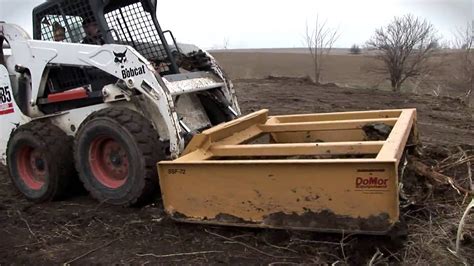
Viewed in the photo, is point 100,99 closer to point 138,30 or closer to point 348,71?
Answer: point 138,30

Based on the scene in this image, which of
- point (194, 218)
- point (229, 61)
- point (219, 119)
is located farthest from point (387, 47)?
point (194, 218)

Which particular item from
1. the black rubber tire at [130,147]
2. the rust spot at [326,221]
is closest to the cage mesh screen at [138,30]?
the black rubber tire at [130,147]

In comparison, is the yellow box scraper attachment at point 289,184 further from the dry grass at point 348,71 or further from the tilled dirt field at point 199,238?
the dry grass at point 348,71

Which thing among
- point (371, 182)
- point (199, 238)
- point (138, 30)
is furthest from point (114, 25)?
point (371, 182)

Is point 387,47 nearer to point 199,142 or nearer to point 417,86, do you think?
point 417,86

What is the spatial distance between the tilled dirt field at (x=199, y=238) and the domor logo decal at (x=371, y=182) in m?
Result: 0.39

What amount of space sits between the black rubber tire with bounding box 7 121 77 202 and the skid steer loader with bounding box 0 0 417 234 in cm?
1

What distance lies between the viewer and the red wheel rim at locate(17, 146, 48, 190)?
5723mm

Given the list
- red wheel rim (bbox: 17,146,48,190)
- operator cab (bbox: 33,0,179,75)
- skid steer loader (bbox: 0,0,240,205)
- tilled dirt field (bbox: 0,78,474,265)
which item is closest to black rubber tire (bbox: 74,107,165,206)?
skid steer loader (bbox: 0,0,240,205)

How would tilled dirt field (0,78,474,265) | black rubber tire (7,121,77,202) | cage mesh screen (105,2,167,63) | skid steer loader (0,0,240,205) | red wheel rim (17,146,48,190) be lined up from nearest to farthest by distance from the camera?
tilled dirt field (0,78,474,265), skid steer loader (0,0,240,205), black rubber tire (7,121,77,202), red wheel rim (17,146,48,190), cage mesh screen (105,2,167,63)

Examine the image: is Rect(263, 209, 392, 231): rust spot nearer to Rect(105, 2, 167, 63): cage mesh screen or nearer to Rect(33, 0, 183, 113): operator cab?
Rect(33, 0, 183, 113): operator cab

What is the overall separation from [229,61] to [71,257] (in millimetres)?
36903

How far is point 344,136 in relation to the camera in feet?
18.0

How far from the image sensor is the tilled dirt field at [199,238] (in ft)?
12.2
